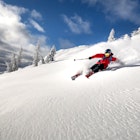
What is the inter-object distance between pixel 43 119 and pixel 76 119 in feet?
3.65

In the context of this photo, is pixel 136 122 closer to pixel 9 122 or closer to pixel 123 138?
pixel 123 138

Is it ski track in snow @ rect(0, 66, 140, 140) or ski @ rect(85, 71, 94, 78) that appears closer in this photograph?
ski track in snow @ rect(0, 66, 140, 140)

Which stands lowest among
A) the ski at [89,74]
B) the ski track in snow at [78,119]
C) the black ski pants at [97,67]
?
the ski track in snow at [78,119]

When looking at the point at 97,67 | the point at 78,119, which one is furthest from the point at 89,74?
the point at 78,119

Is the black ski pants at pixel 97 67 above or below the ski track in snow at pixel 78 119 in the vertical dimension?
above

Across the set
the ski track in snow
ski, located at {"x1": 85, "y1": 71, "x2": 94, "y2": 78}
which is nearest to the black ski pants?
ski, located at {"x1": 85, "y1": 71, "x2": 94, "y2": 78}

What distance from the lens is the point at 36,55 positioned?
7006 cm

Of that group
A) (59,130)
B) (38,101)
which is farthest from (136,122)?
(38,101)

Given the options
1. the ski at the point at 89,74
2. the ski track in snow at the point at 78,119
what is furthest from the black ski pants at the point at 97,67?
the ski track in snow at the point at 78,119

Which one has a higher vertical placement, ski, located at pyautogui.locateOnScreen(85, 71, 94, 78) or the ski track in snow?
ski, located at pyautogui.locateOnScreen(85, 71, 94, 78)

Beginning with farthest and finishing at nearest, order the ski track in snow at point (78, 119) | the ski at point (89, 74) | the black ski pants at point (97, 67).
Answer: the black ski pants at point (97, 67) < the ski at point (89, 74) < the ski track in snow at point (78, 119)

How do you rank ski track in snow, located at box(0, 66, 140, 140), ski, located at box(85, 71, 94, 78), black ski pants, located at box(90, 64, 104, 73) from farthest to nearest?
1. black ski pants, located at box(90, 64, 104, 73)
2. ski, located at box(85, 71, 94, 78)
3. ski track in snow, located at box(0, 66, 140, 140)

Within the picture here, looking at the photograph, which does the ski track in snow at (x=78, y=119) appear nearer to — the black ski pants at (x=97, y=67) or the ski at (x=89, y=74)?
the ski at (x=89, y=74)

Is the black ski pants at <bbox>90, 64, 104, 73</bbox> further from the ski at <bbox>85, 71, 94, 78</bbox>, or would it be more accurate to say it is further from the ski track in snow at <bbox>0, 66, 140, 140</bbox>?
the ski track in snow at <bbox>0, 66, 140, 140</bbox>
